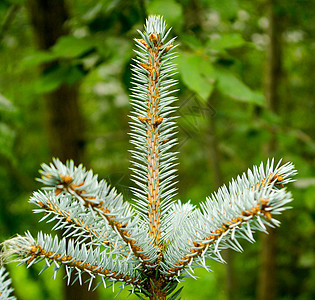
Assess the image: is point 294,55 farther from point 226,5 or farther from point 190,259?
point 190,259

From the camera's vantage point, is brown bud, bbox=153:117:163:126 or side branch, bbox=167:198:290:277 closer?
side branch, bbox=167:198:290:277

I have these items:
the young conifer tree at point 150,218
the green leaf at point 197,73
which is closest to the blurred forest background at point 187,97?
the green leaf at point 197,73

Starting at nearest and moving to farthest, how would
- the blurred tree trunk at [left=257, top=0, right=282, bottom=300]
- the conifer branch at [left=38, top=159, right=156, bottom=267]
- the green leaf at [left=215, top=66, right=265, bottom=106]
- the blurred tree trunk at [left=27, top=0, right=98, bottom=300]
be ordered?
the conifer branch at [left=38, top=159, right=156, bottom=267] < the green leaf at [left=215, top=66, right=265, bottom=106] < the blurred tree trunk at [left=27, top=0, right=98, bottom=300] < the blurred tree trunk at [left=257, top=0, right=282, bottom=300]

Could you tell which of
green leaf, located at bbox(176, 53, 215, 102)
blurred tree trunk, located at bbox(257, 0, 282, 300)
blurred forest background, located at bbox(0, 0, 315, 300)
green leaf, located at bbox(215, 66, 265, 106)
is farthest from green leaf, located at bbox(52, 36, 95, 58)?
blurred tree trunk, located at bbox(257, 0, 282, 300)

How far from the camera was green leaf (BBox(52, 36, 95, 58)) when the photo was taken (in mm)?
1121

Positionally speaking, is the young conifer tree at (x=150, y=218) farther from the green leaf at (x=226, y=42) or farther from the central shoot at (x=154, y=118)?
the green leaf at (x=226, y=42)

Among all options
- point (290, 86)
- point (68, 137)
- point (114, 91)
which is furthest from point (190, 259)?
point (290, 86)

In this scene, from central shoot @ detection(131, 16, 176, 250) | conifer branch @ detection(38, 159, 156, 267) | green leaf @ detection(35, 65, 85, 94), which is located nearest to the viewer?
conifer branch @ detection(38, 159, 156, 267)

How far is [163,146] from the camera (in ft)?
1.64

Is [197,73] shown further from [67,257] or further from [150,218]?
[67,257]

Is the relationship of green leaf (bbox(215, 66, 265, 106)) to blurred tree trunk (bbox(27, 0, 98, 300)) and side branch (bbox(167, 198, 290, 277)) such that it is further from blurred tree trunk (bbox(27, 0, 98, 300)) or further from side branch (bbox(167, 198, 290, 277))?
blurred tree trunk (bbox(27, 0, 98, 300))

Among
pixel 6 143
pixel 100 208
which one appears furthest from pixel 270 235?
pixel 100 208

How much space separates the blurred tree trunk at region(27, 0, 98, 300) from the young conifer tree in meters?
1.50

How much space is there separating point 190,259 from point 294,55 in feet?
13.0
